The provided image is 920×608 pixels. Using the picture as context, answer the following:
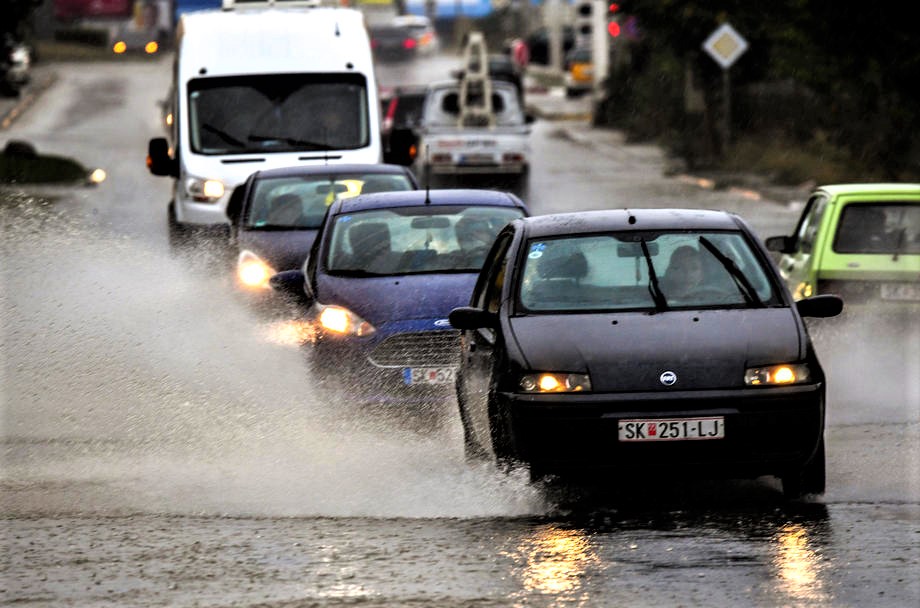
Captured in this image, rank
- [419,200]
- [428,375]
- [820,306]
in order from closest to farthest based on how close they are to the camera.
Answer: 1. [820,306]
2. [428,375]
3. [419,200]

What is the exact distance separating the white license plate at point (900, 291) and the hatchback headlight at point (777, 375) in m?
5.55

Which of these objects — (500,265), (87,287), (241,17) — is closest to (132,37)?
(241,17)

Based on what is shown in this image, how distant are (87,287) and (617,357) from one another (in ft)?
32.5

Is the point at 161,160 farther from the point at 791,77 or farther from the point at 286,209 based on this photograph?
the point at 791,77

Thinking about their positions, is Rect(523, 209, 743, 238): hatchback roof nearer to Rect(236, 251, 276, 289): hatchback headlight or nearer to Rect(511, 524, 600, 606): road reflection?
Rect(511, 524, 600, 606): road reflection

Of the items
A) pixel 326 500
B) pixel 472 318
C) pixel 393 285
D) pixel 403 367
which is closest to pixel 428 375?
pixel 403 367

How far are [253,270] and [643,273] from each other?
21.6 feet

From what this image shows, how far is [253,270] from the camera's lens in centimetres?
1596

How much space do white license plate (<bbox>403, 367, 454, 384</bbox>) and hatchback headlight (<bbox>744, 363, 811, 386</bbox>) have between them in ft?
9.50

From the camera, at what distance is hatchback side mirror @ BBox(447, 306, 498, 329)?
9.78 metres

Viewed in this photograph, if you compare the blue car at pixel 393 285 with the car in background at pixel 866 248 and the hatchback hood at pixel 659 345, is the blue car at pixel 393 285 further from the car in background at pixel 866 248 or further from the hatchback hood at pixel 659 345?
the car in background at pixel 866 248

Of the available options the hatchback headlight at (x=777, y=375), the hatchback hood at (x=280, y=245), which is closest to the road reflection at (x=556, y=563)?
the hatchback headlight at (x=777, y=375)

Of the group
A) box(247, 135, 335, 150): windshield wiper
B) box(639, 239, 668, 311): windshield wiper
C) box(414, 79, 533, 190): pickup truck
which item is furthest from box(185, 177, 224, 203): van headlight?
box(639, 239, 668, 311): windshield wiper

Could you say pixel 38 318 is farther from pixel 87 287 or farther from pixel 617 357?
A: pixel 617 357
